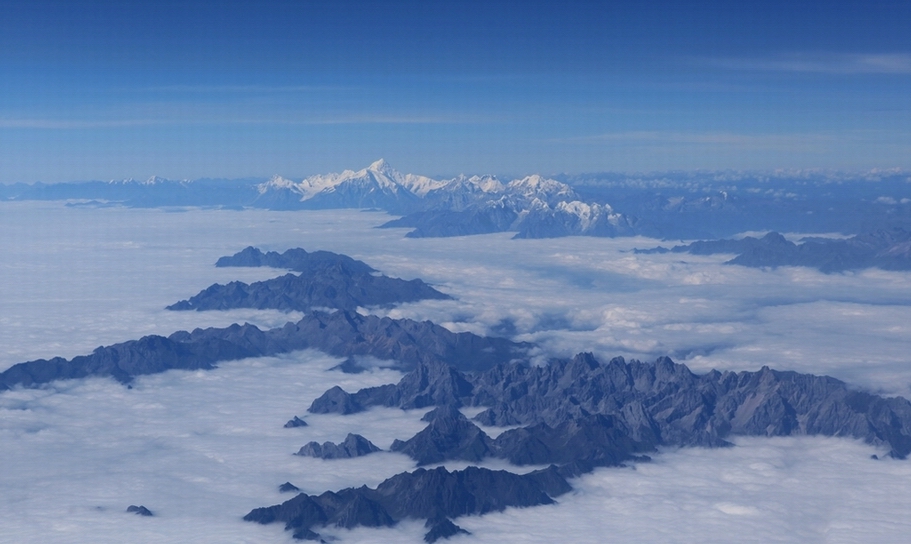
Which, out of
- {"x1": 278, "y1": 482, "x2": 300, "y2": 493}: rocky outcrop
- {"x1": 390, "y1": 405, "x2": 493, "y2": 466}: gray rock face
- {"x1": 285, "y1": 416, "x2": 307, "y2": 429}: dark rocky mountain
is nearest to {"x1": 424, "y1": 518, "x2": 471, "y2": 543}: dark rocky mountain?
{"x1": 278, "y1": 482, "x2": 300, "y2": 493}: rocky outcrop

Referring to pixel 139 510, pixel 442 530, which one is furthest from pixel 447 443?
pixel 139 510

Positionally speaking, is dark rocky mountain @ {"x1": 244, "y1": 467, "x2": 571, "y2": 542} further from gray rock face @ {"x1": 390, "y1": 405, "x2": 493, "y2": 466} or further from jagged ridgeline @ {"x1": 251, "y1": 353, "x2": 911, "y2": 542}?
gray rock face @ {"x1": 390, "y1": 405, "x2": 493, "y2": 466}

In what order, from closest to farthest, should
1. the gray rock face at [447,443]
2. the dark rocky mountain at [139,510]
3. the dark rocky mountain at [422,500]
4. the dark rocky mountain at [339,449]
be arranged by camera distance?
the dark rocky mountain at [422,500] → the dark rocky mountain at [139,510] → the dark rocky mountain at [339,449] → the gray rock face at [447,443]

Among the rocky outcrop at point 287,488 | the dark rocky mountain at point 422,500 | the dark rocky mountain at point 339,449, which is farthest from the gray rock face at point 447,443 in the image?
the rocky outcrop at point 287,488

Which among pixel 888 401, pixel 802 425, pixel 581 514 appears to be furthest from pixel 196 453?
pixel 888 401

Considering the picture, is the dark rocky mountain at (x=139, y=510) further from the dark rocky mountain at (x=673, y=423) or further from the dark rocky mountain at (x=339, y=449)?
the dark rocky mountain at (x=673, y=423)

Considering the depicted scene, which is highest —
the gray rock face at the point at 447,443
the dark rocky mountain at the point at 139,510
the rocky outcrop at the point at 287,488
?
the gray rock face at the point at 447,443

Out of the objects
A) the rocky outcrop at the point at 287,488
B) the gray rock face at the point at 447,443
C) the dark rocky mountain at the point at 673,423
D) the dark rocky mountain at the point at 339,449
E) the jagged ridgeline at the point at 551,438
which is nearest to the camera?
the jagged ridgeline at the point at 551,438
